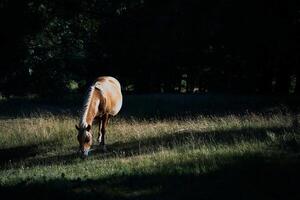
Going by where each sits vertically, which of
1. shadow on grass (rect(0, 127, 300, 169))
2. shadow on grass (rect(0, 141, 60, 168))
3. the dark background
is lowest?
shadow on grass (rect(0, 141, 60, 168))

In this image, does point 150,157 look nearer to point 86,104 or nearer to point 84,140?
point 84,140

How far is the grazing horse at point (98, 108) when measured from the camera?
44.9 ft

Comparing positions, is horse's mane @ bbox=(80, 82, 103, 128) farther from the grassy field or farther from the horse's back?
the grassy field

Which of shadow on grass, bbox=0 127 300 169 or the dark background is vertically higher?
the dark background

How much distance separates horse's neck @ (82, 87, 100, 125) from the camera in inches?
569

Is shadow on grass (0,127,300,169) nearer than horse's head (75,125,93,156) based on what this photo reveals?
Yes

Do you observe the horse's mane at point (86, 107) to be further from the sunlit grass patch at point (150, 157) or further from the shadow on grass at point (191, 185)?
the shadow on grass at point (191, 185)

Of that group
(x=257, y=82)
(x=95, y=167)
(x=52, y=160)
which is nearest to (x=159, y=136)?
(x=52, y=160)

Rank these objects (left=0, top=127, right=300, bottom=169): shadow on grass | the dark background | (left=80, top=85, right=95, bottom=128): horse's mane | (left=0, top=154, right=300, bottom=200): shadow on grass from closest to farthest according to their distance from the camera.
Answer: (left=0, top=154, right=300, bottom=200): shadow on grass, the dark background, (left=0, top=127, right=300, bottom=169): shadow on grass, (left=80, top=85, right=95, bottom=128): horse's mane

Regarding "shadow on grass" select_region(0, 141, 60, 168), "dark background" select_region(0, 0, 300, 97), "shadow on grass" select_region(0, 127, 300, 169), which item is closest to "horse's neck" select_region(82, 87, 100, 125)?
"shadow on grass" select_region(0, 127, 300, 169)

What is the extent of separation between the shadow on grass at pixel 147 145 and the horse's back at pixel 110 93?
138 cm

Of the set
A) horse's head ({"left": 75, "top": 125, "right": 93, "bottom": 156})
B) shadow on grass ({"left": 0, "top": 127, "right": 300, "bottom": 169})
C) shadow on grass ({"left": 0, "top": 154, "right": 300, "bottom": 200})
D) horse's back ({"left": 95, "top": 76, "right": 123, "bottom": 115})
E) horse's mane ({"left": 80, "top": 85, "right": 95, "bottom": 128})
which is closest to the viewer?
shadow on grass ({"left": 0, "top": 154, "right": 300, "bottom": 200})

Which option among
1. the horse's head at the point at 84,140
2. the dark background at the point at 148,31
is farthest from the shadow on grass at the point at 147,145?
the dark background at the point at 148,31

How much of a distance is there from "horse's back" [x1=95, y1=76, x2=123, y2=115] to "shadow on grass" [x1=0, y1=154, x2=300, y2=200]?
609cm
